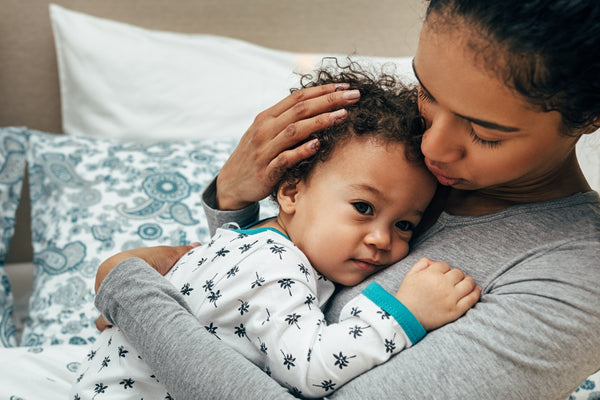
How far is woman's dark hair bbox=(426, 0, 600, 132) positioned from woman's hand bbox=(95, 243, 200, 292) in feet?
2.39

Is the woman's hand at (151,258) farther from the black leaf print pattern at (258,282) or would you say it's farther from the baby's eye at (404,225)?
the baby's eye at (404,225)

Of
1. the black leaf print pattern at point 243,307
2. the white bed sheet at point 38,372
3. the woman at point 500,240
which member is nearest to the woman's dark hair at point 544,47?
the woman at point 500,240

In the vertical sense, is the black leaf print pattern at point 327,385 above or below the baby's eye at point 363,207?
below

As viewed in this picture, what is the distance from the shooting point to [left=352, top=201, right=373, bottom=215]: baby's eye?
100 cm


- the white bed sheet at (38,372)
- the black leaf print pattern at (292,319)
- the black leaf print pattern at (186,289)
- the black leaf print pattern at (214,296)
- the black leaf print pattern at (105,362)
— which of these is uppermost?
the black leaf print pattern at (292,319)

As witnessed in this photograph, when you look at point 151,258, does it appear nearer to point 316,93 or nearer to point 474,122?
point 316,93

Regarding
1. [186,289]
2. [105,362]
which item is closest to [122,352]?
[105,362]

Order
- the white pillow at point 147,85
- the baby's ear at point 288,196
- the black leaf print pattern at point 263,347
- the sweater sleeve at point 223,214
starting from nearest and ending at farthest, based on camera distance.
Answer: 1. the black leaf print pattern at point 263,347
2. the baby's ear at point 288,196
3. the sweater sleeve at point 223,214
4. the white pillow at point 147,85

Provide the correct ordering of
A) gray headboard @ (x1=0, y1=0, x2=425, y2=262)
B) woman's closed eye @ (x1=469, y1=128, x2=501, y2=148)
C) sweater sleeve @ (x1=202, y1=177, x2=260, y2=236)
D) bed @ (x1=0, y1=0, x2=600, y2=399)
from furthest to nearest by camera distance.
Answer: gray headboard @ (x1=0, y1=0, x2=425, y2=262) < bed @ (x1=0, y1=0, x2=600, y2=399) < sweater sleeve @ (x1=202, y1=177, x2=260, y2=236) < woman's closed eye @ (x1=469, y1=128, x2=501, y2=148)

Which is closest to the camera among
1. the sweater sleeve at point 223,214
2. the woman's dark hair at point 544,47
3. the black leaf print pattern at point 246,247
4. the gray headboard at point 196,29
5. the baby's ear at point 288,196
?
the woman's dark hair at point 544,47

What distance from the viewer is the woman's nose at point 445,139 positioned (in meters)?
0.78

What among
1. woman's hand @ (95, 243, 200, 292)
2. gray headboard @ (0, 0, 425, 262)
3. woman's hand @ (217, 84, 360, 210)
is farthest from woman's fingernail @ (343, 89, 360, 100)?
gray headboard @ (0, 0, 425, 262)

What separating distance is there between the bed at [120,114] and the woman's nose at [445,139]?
0.67m

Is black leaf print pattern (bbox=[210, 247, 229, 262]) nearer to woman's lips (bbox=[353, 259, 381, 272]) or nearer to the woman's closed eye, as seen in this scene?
woman's lips (bbox=[353, 259, 381, 272])
